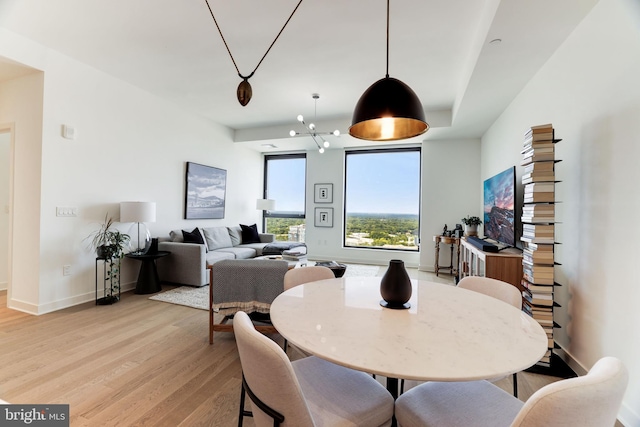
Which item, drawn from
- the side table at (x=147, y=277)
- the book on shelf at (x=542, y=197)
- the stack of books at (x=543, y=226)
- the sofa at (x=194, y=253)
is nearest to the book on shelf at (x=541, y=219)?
the stack of books at (x=543, y=226)

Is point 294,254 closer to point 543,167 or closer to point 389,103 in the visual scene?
point 543,167

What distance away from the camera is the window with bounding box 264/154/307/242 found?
7.02 m

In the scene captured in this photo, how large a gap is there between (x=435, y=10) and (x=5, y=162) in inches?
226

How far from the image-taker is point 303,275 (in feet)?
6.35

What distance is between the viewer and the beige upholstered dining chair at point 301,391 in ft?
2.75

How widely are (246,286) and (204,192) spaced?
11.6 ft

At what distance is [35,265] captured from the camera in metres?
3.09

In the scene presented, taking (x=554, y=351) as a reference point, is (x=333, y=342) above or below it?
above

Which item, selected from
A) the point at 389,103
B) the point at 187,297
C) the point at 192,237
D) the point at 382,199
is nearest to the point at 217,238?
the point at 192,237

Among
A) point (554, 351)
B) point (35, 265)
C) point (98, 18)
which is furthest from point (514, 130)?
point (35, 265)

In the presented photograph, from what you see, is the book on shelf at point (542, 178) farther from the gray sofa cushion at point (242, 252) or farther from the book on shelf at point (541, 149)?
the gray sofa cushion at point (242, 252)

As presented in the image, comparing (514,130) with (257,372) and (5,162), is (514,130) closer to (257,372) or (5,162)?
(257,372)

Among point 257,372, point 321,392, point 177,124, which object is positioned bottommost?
point 321,392

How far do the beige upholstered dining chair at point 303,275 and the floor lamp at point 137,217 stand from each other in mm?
2722
